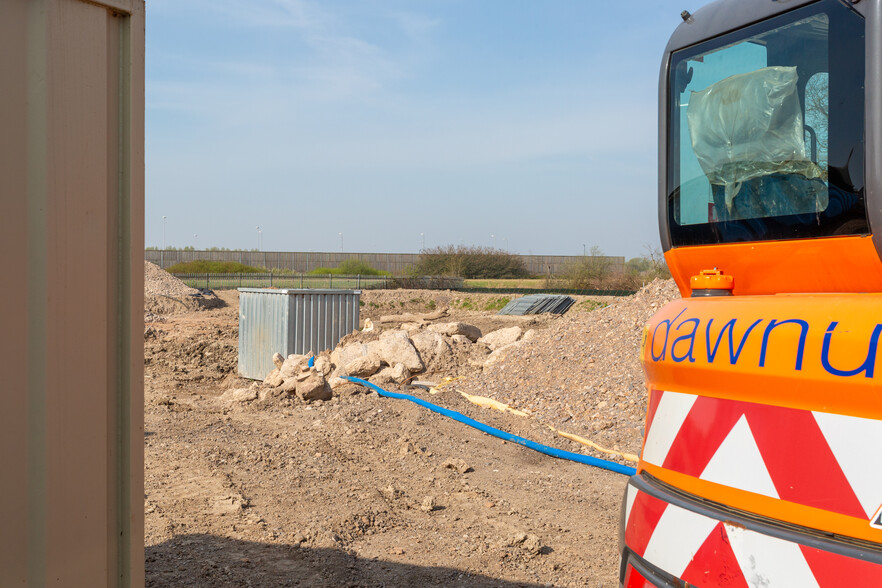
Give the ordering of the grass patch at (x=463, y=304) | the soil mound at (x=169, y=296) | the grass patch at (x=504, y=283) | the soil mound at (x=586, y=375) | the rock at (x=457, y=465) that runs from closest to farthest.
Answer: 1. the rock at (x=457, y=465)
2. the soil mound at (x=586, y=375)
3. the soil mound at (x=169, y=296)
4. the grass patch at (x=463, y=304)
5. the grass patch at (x=504, y=283)

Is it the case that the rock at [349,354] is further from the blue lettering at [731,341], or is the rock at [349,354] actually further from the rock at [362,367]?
the blue lettering at [731,341]

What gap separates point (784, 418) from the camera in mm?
1967

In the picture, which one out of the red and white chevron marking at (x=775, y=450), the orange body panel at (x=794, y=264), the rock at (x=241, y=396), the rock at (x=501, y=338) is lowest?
the rock at (x=241, y=396)

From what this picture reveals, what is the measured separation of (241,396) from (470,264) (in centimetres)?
3642

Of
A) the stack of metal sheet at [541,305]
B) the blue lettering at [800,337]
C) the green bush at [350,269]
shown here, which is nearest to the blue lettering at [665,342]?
the blue lettering at [800,337]

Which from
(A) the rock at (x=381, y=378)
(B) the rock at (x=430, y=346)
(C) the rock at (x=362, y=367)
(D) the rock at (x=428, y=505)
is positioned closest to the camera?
(D) the rock at (x=428, y=505)

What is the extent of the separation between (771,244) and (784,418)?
0.57 m

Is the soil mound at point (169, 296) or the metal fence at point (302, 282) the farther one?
the metal fence at point (302, 282)

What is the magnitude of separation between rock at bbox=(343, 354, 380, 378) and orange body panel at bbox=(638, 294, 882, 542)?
855 cm

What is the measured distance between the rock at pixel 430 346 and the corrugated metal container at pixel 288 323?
1.96 m

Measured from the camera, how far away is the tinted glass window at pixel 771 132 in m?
2.04

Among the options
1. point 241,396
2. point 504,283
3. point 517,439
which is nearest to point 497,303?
point 504,283
